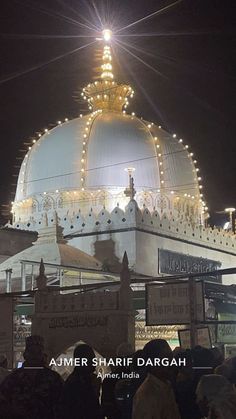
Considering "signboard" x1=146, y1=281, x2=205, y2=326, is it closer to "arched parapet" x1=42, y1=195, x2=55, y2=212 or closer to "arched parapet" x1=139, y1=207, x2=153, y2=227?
"arched parapet" x1=139, y1=207, x2=153, y2=227

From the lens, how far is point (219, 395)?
13.5 feet

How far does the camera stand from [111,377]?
6.02 m

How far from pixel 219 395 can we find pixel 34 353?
4.46 feet

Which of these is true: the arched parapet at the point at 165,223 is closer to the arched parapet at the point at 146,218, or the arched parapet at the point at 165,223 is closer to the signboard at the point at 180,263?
the arched parapet at the point at 146,218

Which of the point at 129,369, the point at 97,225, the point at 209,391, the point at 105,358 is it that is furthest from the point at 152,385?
the point at 97,225

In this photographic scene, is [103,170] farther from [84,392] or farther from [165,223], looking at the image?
[84,392]

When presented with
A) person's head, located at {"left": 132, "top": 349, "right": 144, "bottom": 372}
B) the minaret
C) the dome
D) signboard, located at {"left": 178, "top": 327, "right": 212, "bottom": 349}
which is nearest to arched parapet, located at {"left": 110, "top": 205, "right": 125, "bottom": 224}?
the dome

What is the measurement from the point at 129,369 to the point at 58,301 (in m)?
2.90

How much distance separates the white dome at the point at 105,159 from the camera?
2711cm

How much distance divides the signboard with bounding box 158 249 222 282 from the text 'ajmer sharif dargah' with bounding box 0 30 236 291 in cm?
4

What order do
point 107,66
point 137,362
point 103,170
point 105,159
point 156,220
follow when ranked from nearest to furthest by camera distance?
point 137,362, point 156,220, point 103,170, point 105,159, point 107,66

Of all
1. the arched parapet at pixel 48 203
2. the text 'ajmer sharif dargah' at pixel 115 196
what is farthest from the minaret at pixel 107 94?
the arched parapet at pixel 48 203

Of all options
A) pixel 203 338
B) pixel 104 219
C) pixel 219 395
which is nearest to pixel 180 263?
pixel 104 219

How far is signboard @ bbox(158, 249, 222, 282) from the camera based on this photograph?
23.6m
